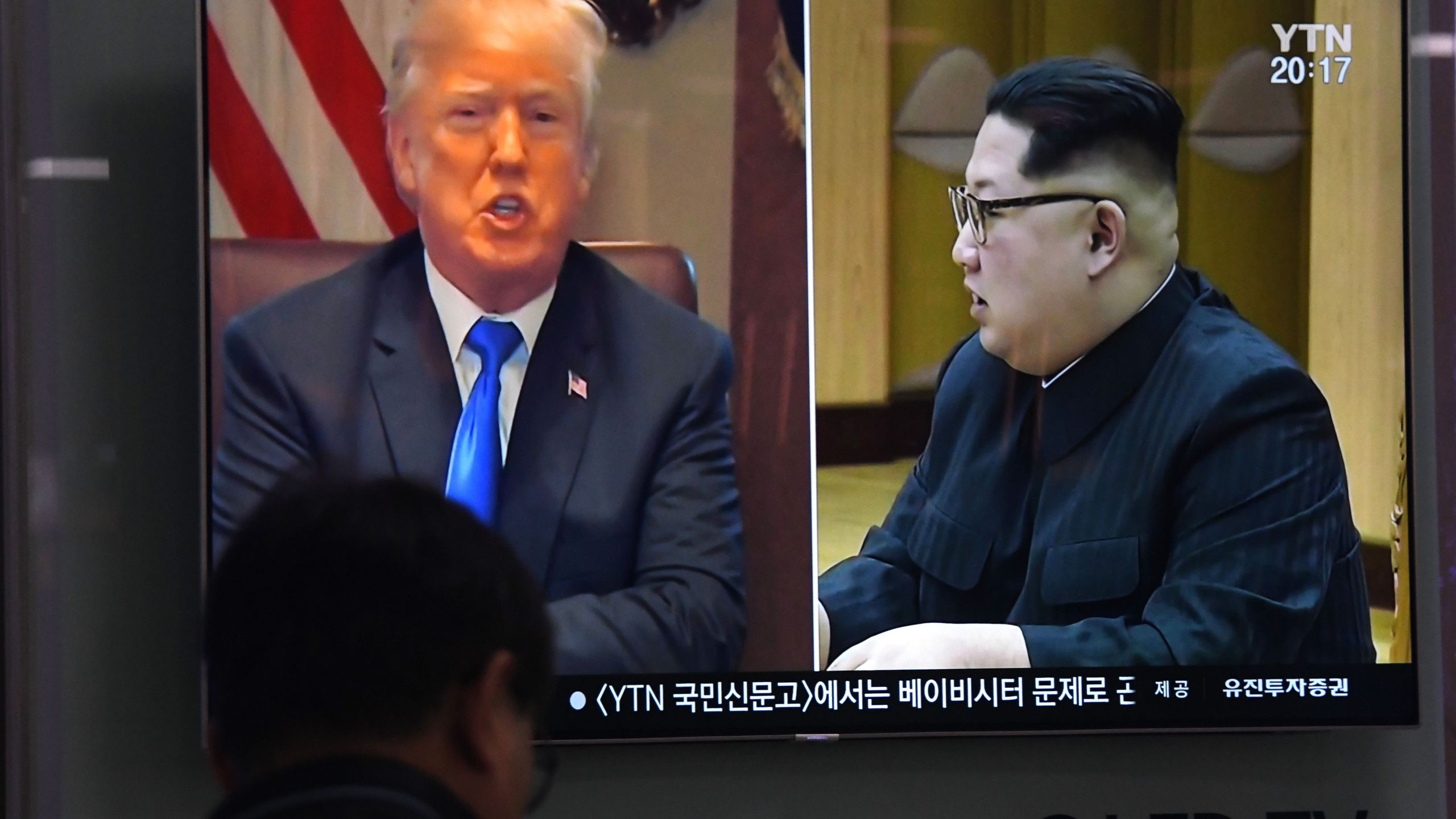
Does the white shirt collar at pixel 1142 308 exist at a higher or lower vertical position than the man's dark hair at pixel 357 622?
higher

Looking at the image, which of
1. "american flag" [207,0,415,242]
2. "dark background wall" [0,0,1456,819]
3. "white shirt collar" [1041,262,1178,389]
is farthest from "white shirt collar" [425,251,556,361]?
"white shirt collar" [1041,262,1178,389]

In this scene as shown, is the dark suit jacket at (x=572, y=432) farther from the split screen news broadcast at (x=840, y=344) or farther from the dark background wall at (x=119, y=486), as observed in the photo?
Result: the dark background wall at (x=119, y=486)

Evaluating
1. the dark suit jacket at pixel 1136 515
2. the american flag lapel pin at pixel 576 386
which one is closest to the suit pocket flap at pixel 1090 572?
the dark suit jacket at pixel 1136 515

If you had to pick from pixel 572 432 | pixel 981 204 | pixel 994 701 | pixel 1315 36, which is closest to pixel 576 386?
pixel 572 432

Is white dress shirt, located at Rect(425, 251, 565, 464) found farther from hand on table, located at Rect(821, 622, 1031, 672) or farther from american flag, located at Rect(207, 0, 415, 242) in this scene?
hand on table, located at Rect(821, 622, 1031, 672)

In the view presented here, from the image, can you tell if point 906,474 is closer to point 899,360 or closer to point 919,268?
point 899,360

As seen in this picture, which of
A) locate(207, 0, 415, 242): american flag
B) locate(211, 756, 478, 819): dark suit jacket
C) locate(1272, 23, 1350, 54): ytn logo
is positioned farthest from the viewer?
locate(1272, 23, 1350, 54): ytn logo

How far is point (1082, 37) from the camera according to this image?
253 centimetres

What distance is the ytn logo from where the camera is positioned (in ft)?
8.38

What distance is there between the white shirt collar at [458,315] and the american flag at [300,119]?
0.12m

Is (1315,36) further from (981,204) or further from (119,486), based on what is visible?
(119,486)

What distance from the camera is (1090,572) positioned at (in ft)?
8.04

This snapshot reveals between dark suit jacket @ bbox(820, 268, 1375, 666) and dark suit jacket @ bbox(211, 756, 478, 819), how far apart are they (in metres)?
1.70

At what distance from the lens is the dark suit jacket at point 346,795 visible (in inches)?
31.6
